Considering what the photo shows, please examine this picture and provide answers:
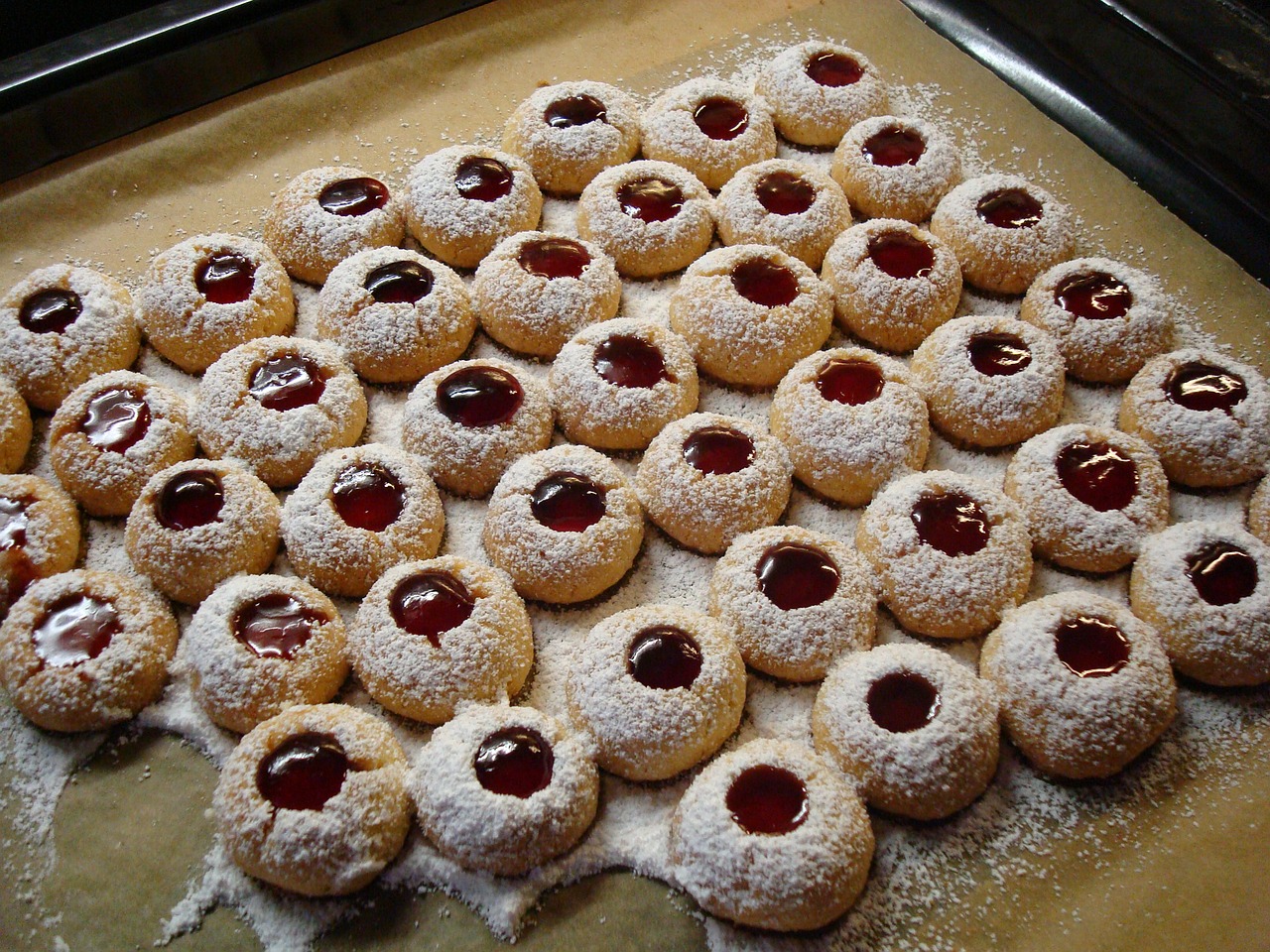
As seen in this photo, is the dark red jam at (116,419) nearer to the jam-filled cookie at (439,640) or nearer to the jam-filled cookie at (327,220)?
the jam-filled cookie at (327,220)

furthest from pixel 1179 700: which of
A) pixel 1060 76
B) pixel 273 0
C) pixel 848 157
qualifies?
pixel 273 0

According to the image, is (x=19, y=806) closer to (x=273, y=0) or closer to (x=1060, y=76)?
(x=273, y=0)

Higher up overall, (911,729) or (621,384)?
(621,384)

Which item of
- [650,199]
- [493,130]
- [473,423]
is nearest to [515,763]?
[473,423]

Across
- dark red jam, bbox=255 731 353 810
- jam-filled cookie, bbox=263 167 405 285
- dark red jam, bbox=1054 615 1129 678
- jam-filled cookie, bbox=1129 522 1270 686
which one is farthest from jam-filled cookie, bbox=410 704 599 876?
jam-filled cookie, bbox=263 167 405 285

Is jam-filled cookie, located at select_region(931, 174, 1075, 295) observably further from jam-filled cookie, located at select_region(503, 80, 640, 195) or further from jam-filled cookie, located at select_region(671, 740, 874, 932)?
jam-filled cookie, located at select_region(671, 740, 874, 932)

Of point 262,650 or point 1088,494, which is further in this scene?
point 1088,494

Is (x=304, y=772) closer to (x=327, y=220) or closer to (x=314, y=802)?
(x=314, y=802)

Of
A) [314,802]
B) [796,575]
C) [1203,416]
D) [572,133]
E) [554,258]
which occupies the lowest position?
[314,802]
